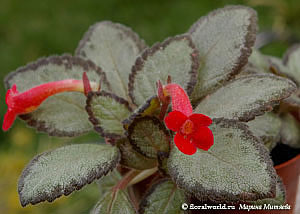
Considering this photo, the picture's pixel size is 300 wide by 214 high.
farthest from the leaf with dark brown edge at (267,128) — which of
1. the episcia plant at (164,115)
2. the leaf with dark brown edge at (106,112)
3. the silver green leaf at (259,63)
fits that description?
the leaf with dark brown edge at (106,112)

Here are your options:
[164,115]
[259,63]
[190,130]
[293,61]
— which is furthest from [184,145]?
[293,61]

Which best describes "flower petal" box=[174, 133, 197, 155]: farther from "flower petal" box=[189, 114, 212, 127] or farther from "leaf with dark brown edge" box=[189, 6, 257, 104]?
"leaf with dark brown edge" box=[189, 6, 257, 104]

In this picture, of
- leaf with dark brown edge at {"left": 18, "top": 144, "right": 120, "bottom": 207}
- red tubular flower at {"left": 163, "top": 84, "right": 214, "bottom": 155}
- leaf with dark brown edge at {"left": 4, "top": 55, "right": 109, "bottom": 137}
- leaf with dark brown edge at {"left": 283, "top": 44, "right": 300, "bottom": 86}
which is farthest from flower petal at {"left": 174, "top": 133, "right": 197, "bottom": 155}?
leaf with dark brown edge at {"left": 283, "top": 44, "right": 300, "bottom": 86}

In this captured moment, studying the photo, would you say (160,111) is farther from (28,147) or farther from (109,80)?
(28,147)

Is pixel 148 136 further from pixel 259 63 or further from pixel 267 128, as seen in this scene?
pixel 259 63

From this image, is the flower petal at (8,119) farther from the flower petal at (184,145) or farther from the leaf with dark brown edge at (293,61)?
the leaf with dark brown edge at (293,61)

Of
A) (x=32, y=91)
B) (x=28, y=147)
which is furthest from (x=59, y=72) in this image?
(x=28, y=147)
